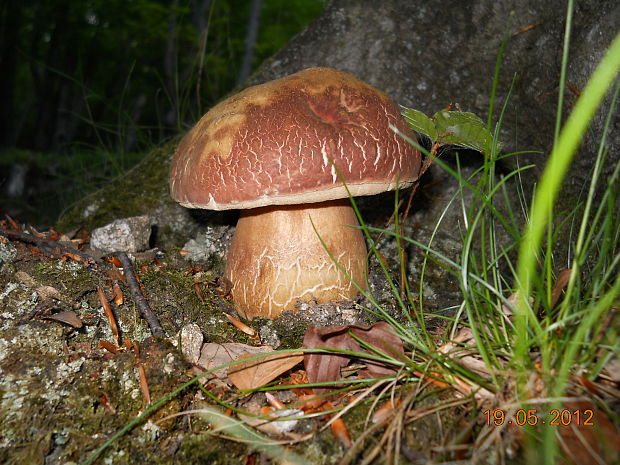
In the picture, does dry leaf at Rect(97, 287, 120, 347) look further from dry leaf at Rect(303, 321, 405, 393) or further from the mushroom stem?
dry leaf at Rect(303, 321, 405, 393)

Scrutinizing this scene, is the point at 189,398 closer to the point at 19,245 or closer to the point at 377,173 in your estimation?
the point at 377,173

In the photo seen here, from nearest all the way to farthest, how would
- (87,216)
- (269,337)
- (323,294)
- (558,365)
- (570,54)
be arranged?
(558,365) → (269,337) → (323,294) → (570,54) → (87,216)

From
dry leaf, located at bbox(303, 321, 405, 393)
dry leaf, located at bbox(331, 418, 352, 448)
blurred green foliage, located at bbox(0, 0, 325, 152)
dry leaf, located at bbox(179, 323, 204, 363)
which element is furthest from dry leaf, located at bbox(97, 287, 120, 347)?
blurred green foliage, located at bbox(0, 0, 325, 152)

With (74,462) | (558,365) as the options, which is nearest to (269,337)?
(74,462)

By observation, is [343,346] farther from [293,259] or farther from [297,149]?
[297,149]

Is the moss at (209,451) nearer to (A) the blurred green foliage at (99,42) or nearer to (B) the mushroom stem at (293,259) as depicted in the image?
(B) the mushroom stem at (293,259)
